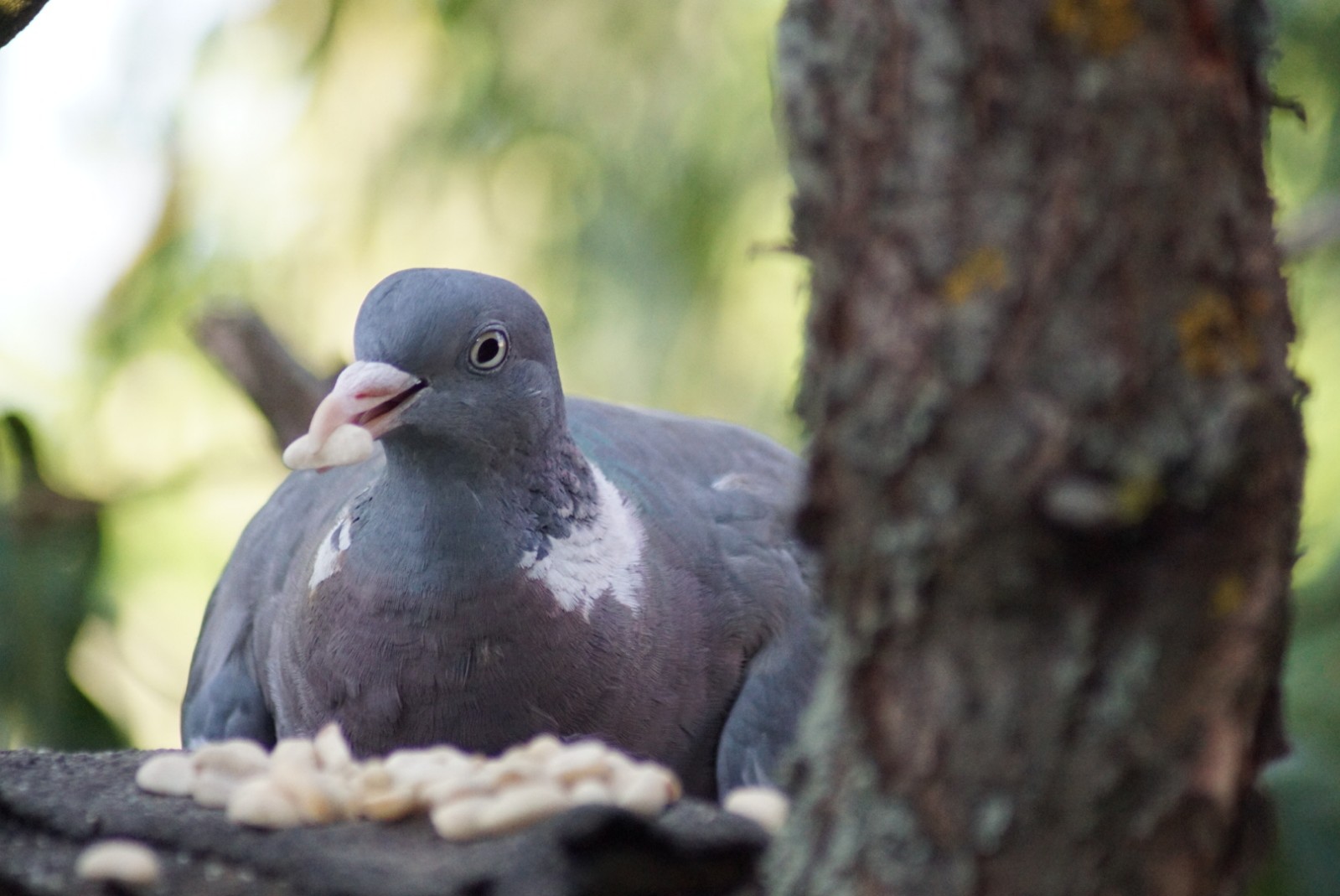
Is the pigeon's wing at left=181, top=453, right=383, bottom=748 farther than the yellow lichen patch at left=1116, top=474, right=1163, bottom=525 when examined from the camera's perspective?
Yes

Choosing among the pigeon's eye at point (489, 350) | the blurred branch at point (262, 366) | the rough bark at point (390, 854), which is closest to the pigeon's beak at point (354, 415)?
the pigeon's eye at point (489, 350)

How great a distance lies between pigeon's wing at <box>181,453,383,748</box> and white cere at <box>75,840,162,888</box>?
1041mm

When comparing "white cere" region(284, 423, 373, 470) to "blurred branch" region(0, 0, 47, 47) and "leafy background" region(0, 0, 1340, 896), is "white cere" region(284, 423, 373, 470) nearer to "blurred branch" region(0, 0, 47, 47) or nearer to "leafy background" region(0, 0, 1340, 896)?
"blurred branch" region(0, 0, 47, 47)

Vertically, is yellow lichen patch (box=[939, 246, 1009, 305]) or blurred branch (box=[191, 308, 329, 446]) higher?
yellow lichen patch (box=[939, 246, 1009, 305])

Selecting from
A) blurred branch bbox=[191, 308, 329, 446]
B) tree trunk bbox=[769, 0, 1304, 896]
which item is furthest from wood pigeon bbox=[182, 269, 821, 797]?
blurred branch bbox=[191, 308, 329, 446]

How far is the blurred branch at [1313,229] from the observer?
2695 mm

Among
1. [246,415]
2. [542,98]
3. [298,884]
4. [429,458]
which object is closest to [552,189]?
[542,98]

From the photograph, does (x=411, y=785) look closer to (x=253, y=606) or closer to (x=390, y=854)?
(x=390, y=854)

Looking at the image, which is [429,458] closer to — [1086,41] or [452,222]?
[1086,41]

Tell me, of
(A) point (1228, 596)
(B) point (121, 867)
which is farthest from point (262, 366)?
(A) point (1228, 596)

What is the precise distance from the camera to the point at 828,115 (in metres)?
1.19

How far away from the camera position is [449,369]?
92.2 inches

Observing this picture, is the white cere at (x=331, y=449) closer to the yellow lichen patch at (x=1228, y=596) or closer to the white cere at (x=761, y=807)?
the white cere at (x=761, y=807)

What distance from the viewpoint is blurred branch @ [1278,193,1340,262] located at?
270 cm
